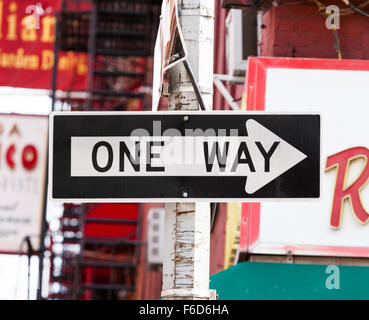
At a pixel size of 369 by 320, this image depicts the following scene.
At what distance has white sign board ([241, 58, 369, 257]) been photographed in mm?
9086

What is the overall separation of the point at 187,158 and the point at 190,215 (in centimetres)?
27

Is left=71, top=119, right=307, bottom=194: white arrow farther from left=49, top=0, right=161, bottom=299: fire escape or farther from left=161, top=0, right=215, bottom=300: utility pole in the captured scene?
left=49, top=0, right=161, bottom=299: fire escape

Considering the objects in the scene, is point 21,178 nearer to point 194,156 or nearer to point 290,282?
point 290,282

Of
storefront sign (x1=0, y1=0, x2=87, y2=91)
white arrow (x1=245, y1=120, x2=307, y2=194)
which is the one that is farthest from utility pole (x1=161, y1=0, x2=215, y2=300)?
storefront sign (x1=0, y1=0, x2=87, y2=91)

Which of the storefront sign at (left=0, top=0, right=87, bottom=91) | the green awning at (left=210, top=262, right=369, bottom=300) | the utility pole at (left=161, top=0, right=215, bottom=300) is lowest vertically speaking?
the green awning at (left=210, top=262, right=369, bottom=300)

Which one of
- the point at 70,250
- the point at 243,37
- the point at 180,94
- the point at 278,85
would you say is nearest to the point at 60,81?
the point at 70,250

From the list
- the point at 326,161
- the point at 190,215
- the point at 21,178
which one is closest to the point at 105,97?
the point at 21,178

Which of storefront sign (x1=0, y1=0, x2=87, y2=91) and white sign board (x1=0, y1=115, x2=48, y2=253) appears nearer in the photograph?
white sign board (x1=0, y1=115, x2=48, y2=253)

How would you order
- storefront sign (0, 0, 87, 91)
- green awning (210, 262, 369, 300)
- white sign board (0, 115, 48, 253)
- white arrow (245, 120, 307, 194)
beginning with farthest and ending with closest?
storefront sign (0, 0, 87, 91)
white sign board (0, 115, 48, 253)
green awning (210, 262, 369, 300)
white arrow (245, 120, 307, 194)

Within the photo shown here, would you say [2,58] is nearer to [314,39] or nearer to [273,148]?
[314,39]

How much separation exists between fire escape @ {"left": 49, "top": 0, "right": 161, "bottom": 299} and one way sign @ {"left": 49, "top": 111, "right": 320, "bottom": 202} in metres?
17.8

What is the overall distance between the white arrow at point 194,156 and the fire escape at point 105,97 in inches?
703

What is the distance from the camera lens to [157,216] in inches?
887

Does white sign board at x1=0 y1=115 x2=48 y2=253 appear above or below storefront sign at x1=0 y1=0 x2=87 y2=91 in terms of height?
below
